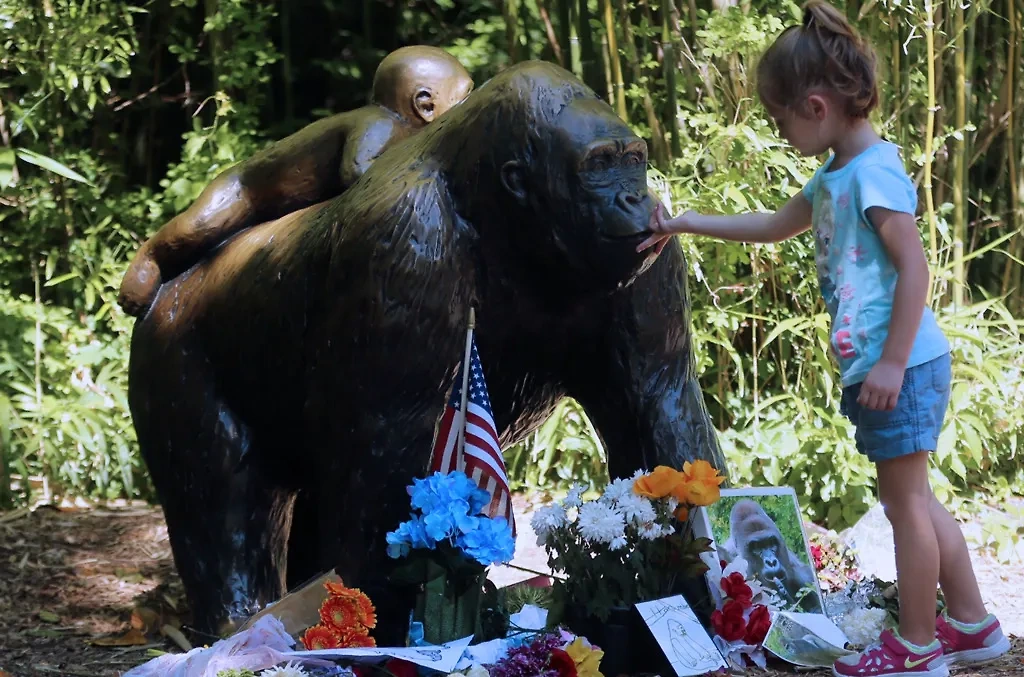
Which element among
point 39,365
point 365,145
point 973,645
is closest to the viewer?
point 973,645

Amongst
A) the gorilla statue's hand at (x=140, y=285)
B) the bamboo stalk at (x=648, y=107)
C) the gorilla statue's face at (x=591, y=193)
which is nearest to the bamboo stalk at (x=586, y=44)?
the bamboo stalk at (x=648, y=107)

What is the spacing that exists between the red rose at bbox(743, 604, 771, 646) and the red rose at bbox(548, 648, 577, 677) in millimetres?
363

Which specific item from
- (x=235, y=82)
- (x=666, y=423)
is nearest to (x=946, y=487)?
(x=666, y=423)

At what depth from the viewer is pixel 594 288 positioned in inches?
90.4

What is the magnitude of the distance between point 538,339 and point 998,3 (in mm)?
3679

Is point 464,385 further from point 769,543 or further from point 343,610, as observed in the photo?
point 769,543

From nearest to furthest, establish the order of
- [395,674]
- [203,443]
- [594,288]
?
1. [395,674]
2. [594,288]
3. [203,443]

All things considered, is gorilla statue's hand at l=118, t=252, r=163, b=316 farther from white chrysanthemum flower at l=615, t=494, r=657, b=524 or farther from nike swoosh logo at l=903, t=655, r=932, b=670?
nike swoosh logo at l=903, t=655, r=932, b=670

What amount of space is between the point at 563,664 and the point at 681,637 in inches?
9.5

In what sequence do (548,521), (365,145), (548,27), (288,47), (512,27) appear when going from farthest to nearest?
1. (288,47)
2. (548,27)
3. (512,27)
4. (365,145)
5. (548,521)

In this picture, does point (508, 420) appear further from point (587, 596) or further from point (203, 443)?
point (203, 443)

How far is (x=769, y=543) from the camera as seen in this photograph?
251 cm

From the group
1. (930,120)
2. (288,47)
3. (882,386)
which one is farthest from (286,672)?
(288,47)

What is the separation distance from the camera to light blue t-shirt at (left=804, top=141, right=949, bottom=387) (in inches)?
83.0
